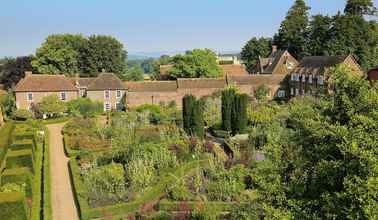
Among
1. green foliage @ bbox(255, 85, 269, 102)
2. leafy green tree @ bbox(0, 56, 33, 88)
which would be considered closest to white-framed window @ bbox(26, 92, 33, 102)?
leafy green tree @ bbox(0, 56, 33, 88)

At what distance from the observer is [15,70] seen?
2504 inches

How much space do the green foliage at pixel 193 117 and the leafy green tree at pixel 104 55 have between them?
33.6 m

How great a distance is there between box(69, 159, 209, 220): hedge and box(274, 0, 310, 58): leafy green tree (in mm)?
48082

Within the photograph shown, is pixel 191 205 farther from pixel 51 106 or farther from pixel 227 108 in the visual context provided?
pixel 51 106

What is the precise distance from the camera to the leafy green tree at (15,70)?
63.0m

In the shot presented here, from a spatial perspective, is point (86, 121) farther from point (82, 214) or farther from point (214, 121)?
point (82, 214)

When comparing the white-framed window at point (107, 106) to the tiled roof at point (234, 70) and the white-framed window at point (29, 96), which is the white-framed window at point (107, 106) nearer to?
the white-framed window at point (29, 96)

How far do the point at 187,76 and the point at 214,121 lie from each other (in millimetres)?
19627

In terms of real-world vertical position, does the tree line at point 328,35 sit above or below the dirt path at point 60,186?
above

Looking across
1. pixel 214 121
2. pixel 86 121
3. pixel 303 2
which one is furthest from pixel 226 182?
pixel 303 2

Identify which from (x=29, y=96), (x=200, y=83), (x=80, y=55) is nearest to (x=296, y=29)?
(x=200, y=83)

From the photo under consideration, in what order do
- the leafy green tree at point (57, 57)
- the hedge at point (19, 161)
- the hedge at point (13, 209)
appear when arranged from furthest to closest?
the leafy green tree at point (57, 57) → the hedge at point (19, 161) → the hedge at point (13, 209)

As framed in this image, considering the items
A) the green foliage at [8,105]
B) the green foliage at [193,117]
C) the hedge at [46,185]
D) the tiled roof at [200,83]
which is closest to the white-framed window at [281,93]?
the tiled roof at [200,83]

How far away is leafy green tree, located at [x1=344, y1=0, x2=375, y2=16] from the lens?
2368 inches
